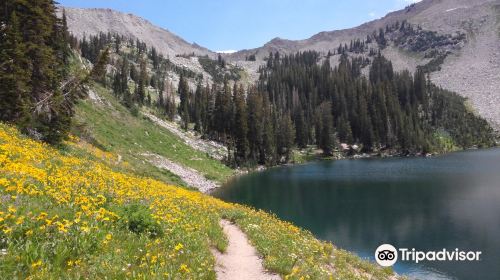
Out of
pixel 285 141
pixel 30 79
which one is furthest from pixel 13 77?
pixel 285 141

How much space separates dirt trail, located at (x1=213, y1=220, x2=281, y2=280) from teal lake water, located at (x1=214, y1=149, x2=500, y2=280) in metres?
14.2

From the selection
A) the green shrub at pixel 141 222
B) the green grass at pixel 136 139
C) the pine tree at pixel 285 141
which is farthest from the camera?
the pine tree at pixel 285 141

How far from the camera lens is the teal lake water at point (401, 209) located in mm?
29422

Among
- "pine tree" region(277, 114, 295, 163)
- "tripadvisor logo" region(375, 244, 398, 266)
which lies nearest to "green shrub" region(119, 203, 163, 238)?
"tripadvisor logo" region(375, 244, 398, 266)

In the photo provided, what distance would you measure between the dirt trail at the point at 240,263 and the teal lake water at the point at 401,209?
14.2 meters

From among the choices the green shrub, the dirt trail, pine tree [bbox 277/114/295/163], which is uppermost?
the green shrub

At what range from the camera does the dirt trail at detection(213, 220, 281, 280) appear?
1181 cm

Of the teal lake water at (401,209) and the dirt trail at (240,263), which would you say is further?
the teal lake water at (401,209)

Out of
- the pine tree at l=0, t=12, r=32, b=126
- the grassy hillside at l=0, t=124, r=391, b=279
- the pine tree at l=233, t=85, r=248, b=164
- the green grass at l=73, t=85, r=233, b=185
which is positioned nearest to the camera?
the grassy hillside at l=0, t=124, r=391, b=279

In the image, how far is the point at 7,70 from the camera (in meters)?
26.1

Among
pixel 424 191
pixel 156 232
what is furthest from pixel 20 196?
pixel 424 191

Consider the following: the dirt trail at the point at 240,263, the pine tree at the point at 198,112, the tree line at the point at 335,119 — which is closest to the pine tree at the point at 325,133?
the tree line at the point at 335,119

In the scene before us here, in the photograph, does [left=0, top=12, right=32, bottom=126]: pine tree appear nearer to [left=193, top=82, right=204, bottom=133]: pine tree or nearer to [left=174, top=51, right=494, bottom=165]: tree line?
[left=174, top=51, right=494, bottom=165]: tree line

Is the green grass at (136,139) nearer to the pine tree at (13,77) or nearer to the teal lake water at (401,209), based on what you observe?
the teal lake water at (401,209)
